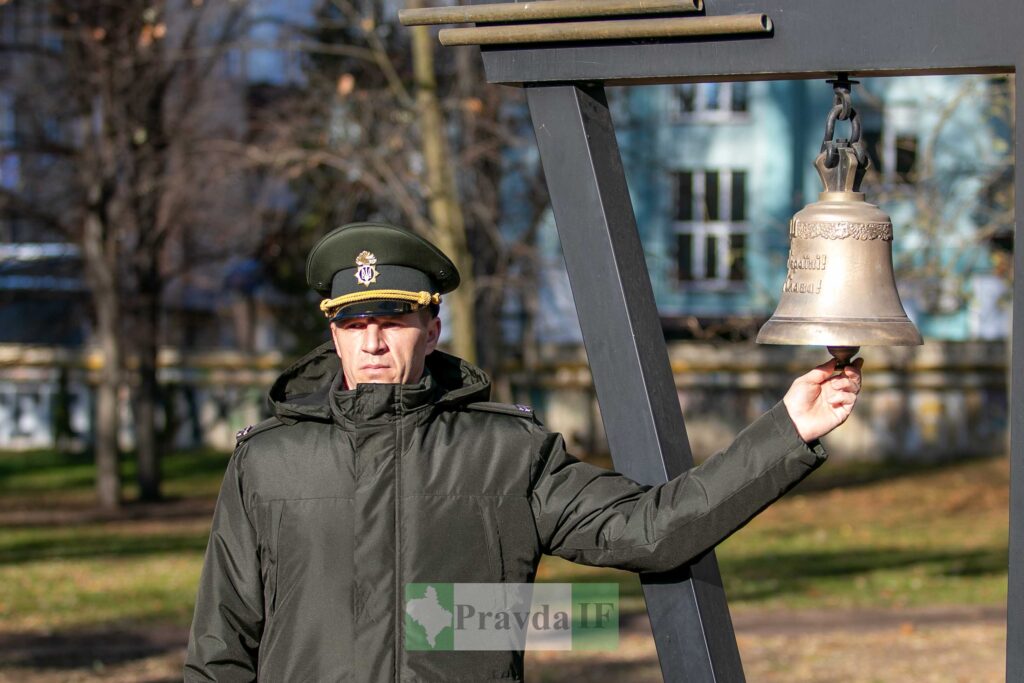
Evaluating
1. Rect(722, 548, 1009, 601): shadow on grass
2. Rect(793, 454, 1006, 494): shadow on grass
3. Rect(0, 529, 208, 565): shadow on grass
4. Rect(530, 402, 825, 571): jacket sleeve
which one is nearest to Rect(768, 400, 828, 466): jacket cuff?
Rect(530, 402, 825, 571): jacket sleeve

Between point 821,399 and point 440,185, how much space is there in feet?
30.0

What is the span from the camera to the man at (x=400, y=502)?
3.09 m

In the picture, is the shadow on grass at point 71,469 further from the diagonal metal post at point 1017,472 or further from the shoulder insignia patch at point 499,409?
the diagonal metal post at point 1017,472

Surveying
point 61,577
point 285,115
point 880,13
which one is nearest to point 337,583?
point 880,13

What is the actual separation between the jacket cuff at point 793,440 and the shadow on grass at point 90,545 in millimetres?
10687

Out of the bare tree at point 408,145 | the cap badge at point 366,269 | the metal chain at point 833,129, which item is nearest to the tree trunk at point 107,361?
the bare tree at point 408,145

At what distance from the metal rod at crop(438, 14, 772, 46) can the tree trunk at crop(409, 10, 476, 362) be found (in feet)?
27.5

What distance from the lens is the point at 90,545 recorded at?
13.5 meters

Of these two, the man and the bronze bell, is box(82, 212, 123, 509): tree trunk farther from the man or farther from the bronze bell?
the bronze bell

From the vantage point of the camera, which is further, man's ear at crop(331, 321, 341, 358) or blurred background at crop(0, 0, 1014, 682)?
blurred background at crop(0, 0, 1014, 682)

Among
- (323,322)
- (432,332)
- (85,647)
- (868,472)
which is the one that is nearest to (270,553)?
(432,332)

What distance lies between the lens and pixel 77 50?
582 inches

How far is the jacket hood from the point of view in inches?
129

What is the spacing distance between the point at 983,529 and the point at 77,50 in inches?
429
